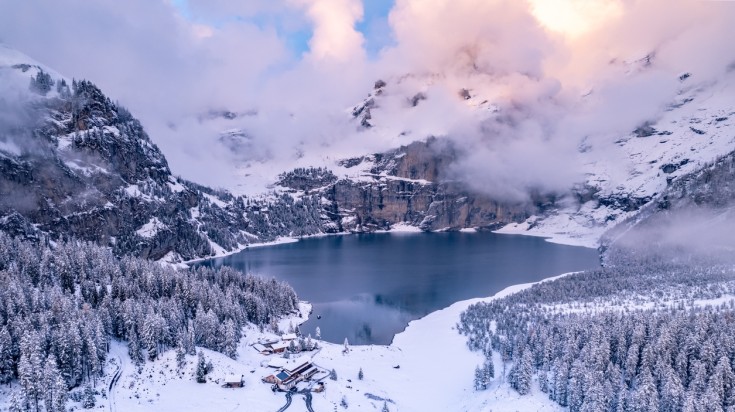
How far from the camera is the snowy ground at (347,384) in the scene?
77.9 m

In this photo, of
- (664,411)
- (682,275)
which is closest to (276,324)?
(664,411)

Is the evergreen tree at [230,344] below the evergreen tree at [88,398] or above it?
above

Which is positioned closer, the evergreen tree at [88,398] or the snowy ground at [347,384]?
the evergreen tree at [88,398]

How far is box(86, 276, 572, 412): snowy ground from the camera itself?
77.9 meters

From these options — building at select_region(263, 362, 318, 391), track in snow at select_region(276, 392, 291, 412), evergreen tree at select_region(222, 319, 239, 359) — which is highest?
evergreen tree at select_region(222, 319, 239, 359)

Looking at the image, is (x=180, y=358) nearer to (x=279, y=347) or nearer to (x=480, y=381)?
(x=279, y=347)

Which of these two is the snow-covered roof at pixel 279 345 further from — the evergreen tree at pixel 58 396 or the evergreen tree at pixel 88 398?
the evergreen tree at pixel 58 396

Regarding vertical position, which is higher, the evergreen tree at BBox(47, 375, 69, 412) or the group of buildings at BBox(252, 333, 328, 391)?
the evergreen tree at BBox(47, 375, 69, 412)

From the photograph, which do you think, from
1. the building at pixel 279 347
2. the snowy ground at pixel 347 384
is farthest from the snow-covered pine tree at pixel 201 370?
the building at pixel 279 347

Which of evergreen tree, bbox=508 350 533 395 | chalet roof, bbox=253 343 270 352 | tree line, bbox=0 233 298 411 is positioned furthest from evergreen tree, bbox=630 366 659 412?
tree line, bbox=0 233 298 411

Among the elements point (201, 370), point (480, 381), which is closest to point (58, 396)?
point (201, 370)

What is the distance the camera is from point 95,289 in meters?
110

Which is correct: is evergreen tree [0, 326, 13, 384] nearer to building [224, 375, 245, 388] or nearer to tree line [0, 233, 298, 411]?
tree line [0, 233, 298, 411]

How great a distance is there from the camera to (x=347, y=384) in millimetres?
90500
